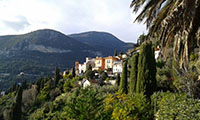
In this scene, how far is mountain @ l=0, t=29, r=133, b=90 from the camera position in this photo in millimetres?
96875

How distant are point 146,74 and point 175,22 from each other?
42.0ft

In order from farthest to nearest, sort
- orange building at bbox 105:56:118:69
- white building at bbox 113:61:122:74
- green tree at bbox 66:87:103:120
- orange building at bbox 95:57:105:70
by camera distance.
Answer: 1. orange building at bbox 95:57:105:70
2. orange building at bbox 105:56:118:69
3. white building at bbox 113:61:122:74
4. green tree at bbox 66:87:103:120

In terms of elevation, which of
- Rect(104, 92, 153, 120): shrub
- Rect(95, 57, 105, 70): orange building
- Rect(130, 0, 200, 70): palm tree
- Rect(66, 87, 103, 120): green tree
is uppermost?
Rect(95, 57, 105, 70): orange building

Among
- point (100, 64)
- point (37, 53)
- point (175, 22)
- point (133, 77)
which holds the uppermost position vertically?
point (37, 53)

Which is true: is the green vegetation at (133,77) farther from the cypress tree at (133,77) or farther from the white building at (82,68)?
the white building at (82,68)

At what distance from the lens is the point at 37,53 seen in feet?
457

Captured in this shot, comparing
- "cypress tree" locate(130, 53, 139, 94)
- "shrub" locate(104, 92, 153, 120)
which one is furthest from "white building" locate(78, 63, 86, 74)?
"shrub" locate(104, 92, 153, 120)

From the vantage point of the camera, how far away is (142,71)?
14641mm

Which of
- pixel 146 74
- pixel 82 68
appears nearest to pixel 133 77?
pixel 146 74

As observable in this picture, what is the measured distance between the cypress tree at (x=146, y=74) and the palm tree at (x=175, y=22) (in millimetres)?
11217

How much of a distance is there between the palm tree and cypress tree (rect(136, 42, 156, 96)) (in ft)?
36.8

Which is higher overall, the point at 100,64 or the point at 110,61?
the point at 110,61

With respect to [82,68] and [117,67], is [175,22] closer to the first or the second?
[117,67]

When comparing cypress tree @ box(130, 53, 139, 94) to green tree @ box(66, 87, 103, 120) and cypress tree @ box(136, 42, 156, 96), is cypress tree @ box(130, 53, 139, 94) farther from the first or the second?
green tree @ box(66, 87, 103, 120)
